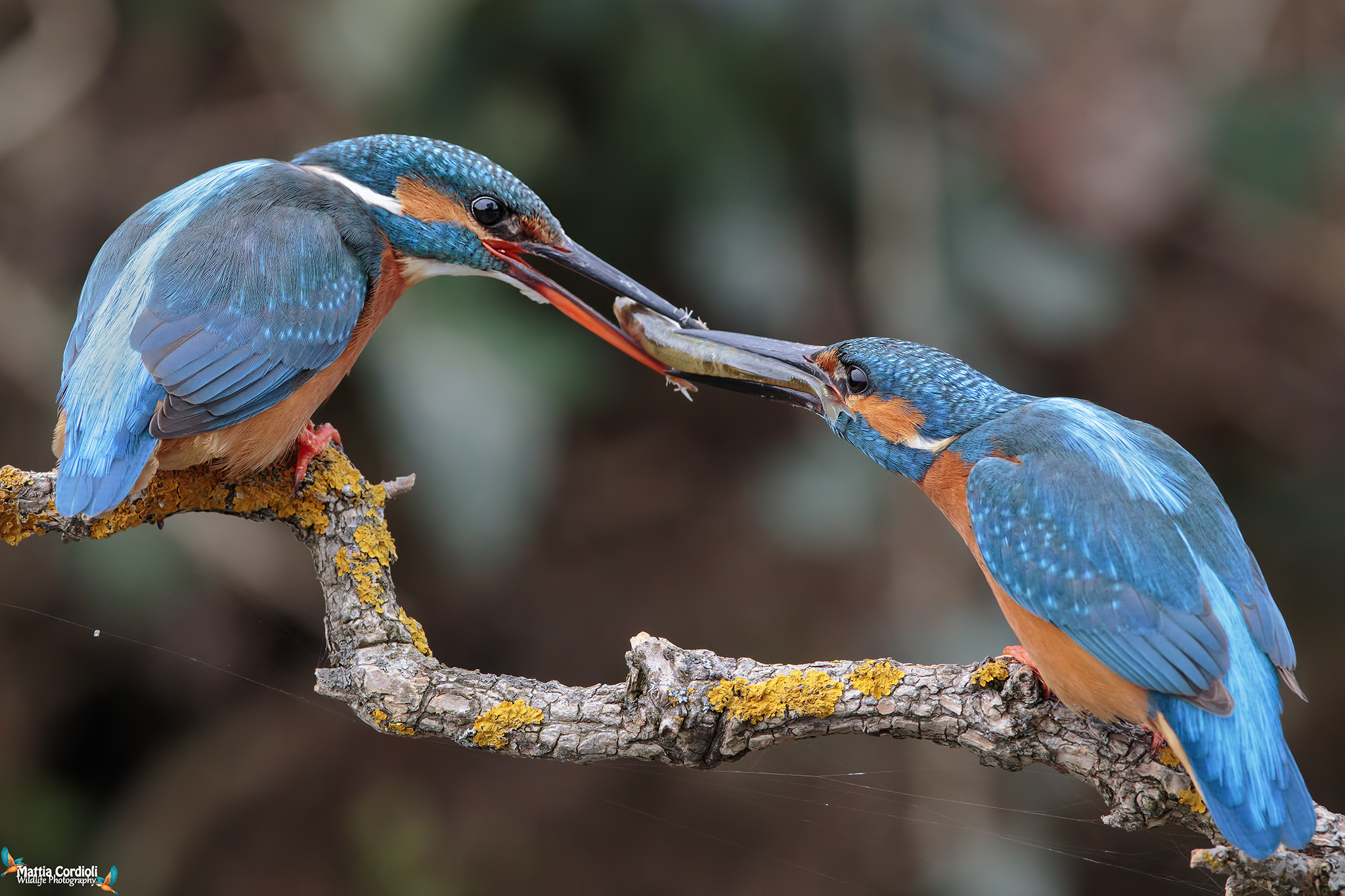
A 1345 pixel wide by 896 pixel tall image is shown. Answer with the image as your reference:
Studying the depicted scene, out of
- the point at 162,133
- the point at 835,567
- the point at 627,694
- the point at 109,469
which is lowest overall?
the point at 627,694

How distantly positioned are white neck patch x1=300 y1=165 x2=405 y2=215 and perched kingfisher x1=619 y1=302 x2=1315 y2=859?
81 centimetres

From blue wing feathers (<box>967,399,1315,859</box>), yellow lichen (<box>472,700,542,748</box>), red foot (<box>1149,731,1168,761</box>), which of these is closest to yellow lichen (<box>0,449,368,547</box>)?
yellow lichen (<box>472,700,542,748</box>)

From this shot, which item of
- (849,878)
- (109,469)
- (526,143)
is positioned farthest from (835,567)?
(109,469)

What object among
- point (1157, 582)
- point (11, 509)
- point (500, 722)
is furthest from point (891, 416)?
point (11, 509)

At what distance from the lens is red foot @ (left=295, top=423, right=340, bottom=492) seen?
2.22m

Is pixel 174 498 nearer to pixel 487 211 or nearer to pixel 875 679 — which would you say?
pixel 487 211

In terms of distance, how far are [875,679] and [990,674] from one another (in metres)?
0.20

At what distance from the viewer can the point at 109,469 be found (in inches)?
72.8

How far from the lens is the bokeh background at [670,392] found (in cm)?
337

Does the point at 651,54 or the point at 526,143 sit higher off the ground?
the point at 651,54

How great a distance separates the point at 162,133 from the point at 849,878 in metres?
4.05

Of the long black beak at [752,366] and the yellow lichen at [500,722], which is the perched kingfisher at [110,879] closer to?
the yellow lichen at [500,722]

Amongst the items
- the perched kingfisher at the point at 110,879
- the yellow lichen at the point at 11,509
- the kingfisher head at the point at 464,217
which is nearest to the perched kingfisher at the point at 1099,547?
the kingfisher head at the point at 464,217

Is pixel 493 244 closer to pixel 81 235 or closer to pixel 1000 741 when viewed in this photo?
pixel 1000 741
